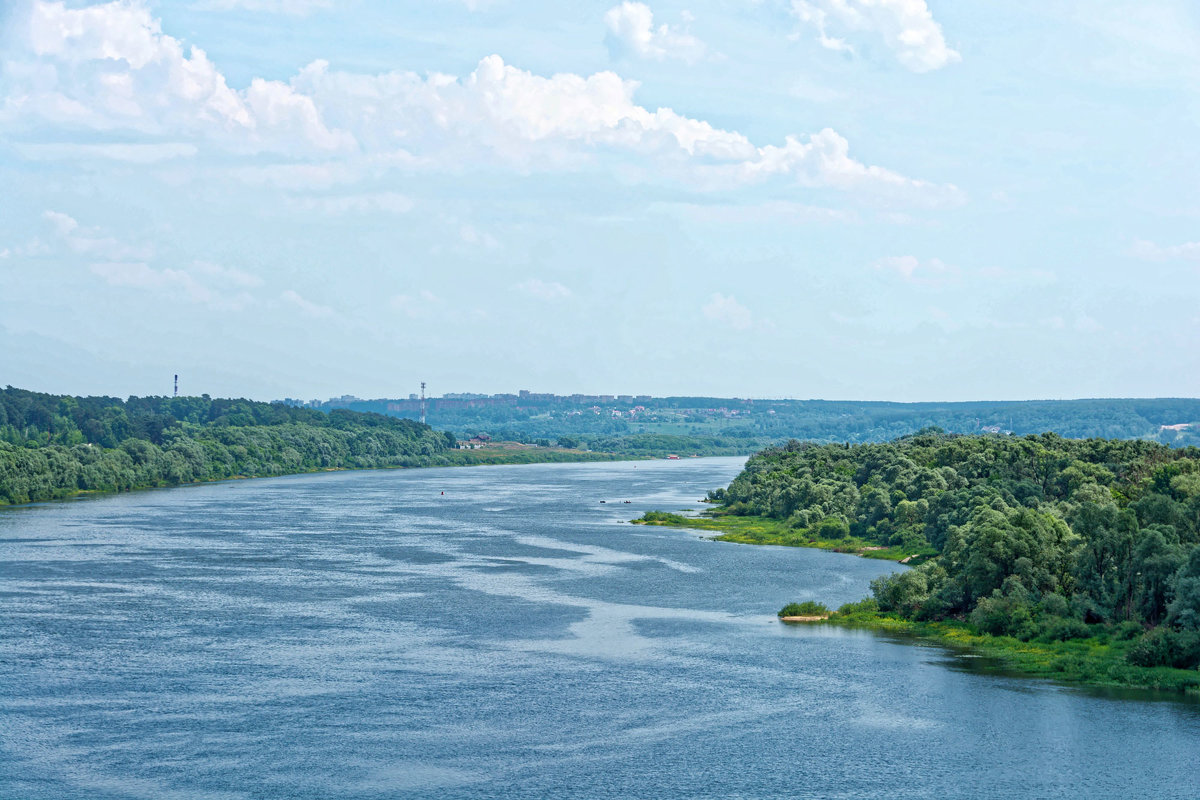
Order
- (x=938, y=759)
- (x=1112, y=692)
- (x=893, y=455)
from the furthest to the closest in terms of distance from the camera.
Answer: (x=893, y=455) → (x=1112, y=692) → (x=938, y=759)

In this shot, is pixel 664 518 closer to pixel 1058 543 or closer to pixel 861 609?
pixel 861 609

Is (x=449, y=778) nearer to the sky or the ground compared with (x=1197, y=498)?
nearer to the ground

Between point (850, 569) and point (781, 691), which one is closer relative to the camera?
point (781, 691)

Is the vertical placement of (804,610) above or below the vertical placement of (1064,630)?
below

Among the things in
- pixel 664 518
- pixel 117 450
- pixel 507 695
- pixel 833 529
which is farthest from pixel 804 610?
pixel 117 450

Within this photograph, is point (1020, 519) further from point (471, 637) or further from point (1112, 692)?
point (471, 637)

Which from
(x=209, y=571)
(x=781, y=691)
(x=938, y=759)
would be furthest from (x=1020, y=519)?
(x=209, y=571)
